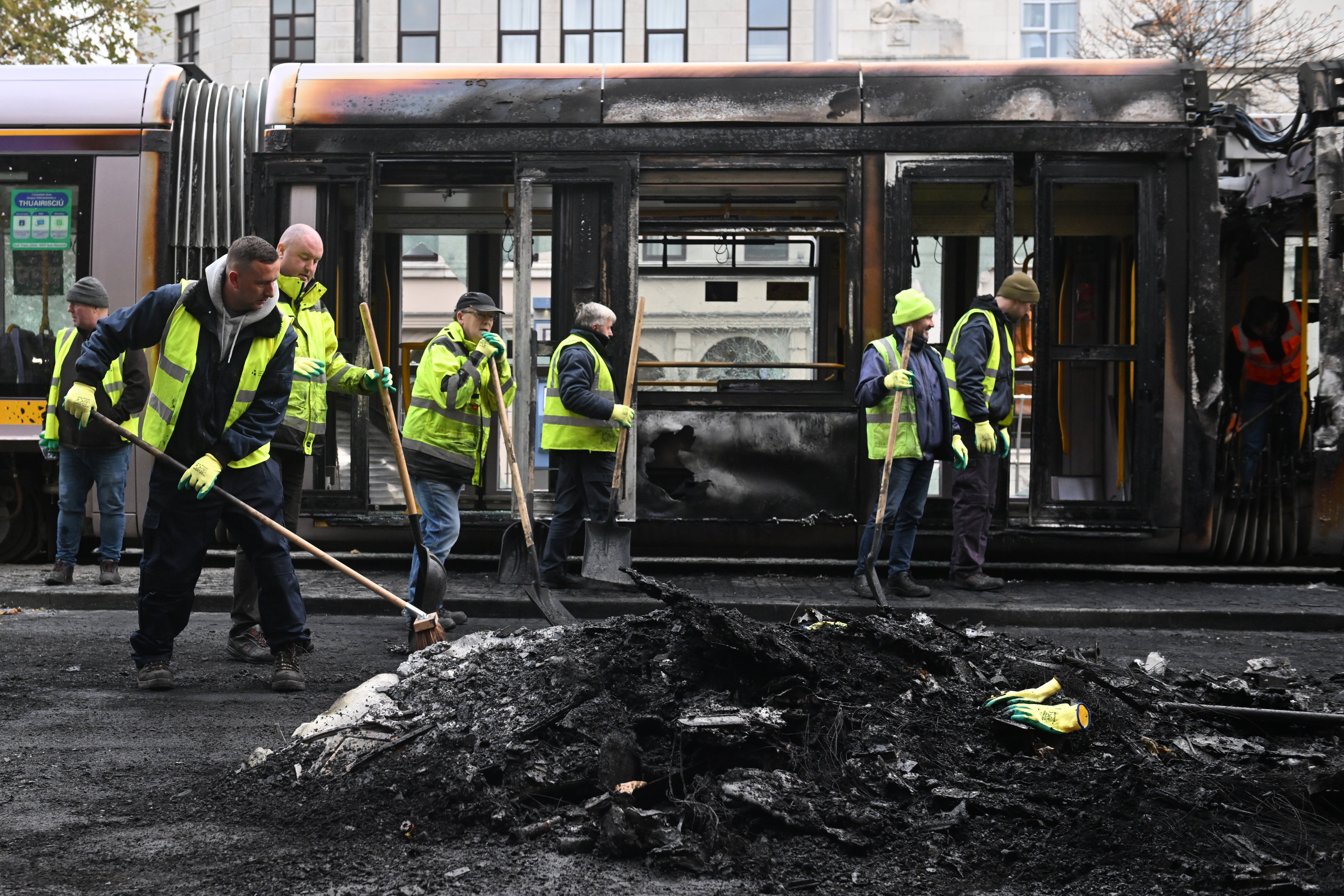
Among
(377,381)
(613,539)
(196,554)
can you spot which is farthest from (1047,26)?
(196,554)

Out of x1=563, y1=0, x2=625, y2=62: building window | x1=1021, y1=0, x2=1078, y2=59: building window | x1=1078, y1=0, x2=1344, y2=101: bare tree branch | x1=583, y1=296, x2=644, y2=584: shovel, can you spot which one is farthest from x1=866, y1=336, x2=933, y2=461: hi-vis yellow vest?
x1=563, y1=0, x2=625, y2=62: building window

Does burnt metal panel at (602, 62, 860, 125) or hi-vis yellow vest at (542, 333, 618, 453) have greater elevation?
burnt metal panel at (602, 62, 860, 125)

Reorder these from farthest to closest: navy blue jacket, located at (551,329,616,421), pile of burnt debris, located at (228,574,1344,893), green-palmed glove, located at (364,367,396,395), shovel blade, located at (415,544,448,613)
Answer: navy blue jacket, located at (551,329,616,421) → green-palmed glove, located at (364,367,396,395) → shovel blade, located at (415,544,448,613) → pile of burnt debris, located at (228,574,1344,893)

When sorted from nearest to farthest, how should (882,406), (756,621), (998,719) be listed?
(998,719), (756,621), (882,406)

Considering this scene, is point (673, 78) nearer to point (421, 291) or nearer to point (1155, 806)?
point (421, 291)

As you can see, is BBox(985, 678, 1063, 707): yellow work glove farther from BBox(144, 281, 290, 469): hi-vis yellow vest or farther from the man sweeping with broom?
BBox(144, 281, 290, 469): hi-vis yellow vest

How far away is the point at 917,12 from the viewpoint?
77.1ft

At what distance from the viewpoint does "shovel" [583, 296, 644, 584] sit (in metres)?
7.80

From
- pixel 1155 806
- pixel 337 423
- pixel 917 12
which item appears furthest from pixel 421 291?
pixel 917 12

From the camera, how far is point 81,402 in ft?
16.3

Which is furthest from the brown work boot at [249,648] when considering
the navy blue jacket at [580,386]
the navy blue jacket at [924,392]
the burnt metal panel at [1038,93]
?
the burnt metal panel at [1038,93]

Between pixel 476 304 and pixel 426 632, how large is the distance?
2023mm

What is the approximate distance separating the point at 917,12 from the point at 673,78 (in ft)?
55.0

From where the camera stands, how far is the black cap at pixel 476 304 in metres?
6.82
